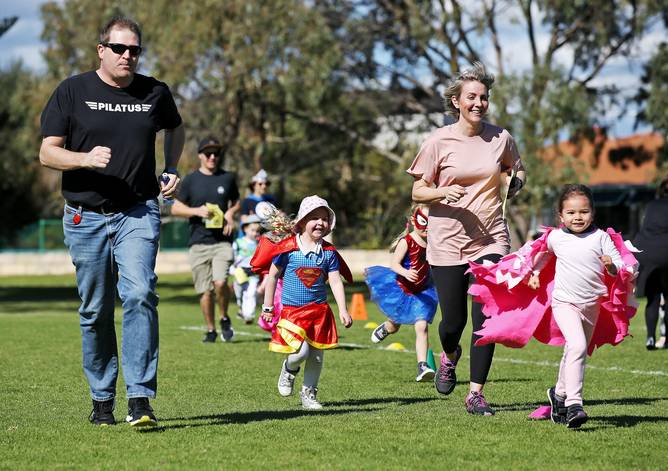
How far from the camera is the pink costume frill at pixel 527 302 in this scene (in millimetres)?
7684

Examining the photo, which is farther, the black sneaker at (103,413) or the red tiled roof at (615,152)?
the red tiled roof at (615,152)

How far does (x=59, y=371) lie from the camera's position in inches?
441

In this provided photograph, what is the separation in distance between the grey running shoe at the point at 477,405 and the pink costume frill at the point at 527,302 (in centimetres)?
37

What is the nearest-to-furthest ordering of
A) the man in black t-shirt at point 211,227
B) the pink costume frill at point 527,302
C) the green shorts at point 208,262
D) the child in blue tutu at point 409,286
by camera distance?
the pink costume frill at point 527,302 < the child in blue tutu at point 409,286 < the man in black t-shirt at point 211,227 < the green shorts at point 208,262

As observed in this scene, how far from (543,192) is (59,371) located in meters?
25.4

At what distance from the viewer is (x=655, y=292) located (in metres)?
14.9

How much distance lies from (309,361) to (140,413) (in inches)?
73.4

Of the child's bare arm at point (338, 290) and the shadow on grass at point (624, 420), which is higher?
the child's bare arm at point (338, 290)

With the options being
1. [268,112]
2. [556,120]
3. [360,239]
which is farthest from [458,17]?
[360,239]

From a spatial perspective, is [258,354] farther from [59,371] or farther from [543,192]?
[543,192]

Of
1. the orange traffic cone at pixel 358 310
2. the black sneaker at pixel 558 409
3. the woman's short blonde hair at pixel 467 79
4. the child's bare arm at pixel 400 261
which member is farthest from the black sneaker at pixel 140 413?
the orange traffic cone at pixel 358 310

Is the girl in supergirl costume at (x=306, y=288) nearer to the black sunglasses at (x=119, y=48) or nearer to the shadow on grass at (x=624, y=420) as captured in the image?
the shadow on grass at (x=624, y=420)

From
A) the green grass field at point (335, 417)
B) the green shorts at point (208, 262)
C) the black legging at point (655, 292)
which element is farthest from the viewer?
the black legging at point (655, 292)

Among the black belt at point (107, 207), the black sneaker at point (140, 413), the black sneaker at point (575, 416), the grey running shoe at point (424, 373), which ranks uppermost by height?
the black belt at point (107, 207)
